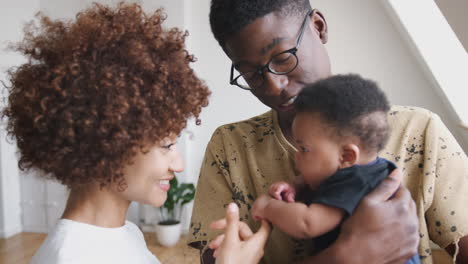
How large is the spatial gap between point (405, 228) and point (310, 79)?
0.50 m

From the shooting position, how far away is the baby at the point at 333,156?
942mm

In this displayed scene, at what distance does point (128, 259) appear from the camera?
1.10m

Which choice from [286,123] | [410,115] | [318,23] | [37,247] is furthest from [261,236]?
[37,247]

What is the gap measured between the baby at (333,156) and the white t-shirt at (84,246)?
1.29 ft

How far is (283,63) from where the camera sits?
Result: 115cm

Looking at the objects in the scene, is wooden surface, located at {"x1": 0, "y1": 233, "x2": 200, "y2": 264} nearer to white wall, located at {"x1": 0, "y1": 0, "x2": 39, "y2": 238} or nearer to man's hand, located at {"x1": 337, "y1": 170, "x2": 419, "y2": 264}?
white wall, located at {"x1": 0, "y1": 0, "x2": 39, "y2": 238}

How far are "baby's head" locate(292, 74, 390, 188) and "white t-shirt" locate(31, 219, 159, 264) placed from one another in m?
0.56

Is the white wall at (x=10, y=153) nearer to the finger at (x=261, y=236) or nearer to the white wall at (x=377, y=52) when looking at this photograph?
the white wall at (x=377, y=52)

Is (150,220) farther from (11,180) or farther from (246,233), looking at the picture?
(246,233)

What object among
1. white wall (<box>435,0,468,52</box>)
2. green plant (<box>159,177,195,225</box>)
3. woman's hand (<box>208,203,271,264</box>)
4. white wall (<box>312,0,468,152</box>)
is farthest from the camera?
green plant (<box>159,177,195,225</box>)

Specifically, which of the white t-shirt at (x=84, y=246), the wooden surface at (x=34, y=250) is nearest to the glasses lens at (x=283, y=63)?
the white t-shirt at (x=84, y=246)

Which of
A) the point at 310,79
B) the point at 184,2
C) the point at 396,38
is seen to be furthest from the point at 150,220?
the point at 310,79

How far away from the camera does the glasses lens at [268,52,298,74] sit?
1.14 meters

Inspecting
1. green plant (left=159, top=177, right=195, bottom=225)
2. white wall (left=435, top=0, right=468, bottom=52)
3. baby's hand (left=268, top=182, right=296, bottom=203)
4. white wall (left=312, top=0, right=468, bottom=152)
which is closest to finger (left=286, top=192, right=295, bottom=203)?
baby's hand (left=268, top=182, right=296, bottom=203)
